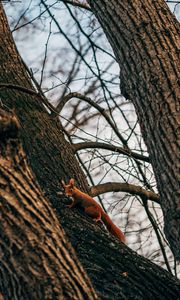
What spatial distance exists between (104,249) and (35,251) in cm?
116

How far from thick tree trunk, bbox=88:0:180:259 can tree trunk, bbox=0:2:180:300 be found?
0.28 metres

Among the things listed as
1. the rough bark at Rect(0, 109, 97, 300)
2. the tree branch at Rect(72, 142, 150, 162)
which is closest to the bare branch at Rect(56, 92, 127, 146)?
the tree branch at Rect(72, 142, 150, 162)

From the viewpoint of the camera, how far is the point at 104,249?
11.6 ft

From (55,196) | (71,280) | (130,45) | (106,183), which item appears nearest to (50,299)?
(71,280)

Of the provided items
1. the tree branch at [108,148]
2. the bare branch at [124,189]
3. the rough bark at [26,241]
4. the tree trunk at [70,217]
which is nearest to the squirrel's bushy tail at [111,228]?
the tree trunk at [70,217]

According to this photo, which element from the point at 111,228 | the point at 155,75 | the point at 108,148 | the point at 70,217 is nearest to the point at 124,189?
the point at 108,148

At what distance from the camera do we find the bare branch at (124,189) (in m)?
4.82

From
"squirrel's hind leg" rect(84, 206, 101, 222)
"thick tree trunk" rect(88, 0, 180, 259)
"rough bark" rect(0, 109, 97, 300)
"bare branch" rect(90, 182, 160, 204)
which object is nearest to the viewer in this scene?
"rough bark" rect(0, 109, 97, 300)

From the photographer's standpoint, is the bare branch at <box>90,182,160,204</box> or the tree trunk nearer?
the tree trunk

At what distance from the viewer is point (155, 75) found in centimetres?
377

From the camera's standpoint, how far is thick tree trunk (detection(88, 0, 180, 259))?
3.61m

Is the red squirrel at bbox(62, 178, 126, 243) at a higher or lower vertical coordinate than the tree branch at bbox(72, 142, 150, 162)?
lower

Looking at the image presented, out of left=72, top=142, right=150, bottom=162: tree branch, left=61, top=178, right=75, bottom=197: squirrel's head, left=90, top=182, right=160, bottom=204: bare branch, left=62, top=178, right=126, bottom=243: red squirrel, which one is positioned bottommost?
left=62, top=178, right=126, bottom=243: red squirrel

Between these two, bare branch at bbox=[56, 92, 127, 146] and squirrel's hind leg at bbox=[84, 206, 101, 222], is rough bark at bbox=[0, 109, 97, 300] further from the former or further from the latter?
bare branch at bbox=[56, 92, 127, 146]
